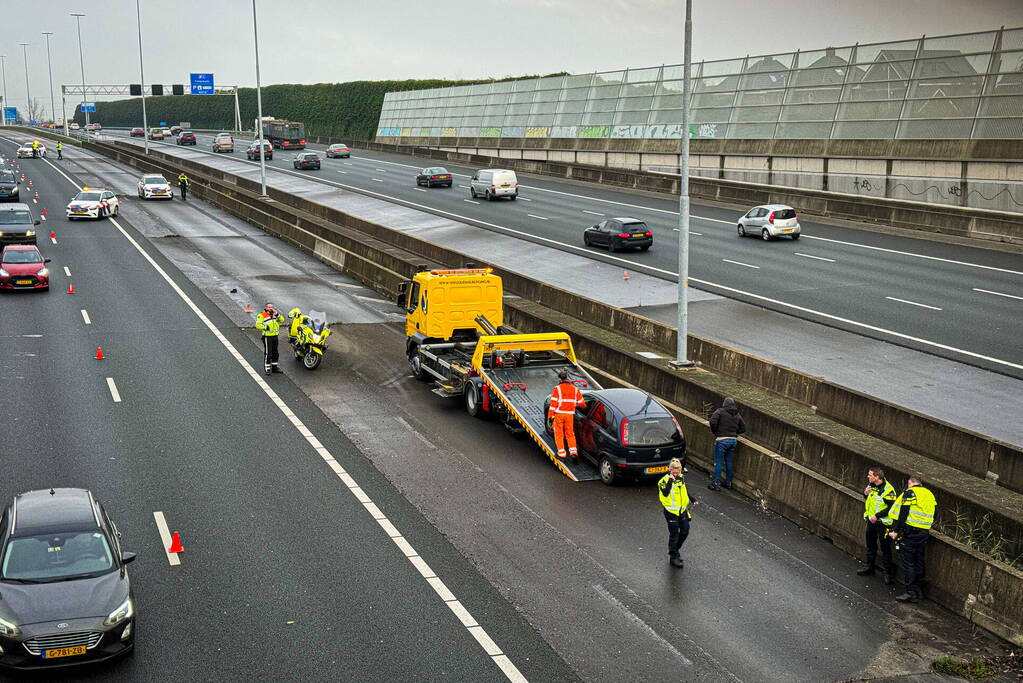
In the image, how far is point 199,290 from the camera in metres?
34.3

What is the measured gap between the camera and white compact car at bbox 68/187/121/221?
5022 centimetres

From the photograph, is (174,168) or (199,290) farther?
(174,168)

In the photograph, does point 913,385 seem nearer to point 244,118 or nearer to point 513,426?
point 513,426

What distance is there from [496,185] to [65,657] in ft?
164

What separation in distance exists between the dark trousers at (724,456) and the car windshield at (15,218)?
34.6m

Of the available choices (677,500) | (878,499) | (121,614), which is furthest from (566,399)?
(121,614)

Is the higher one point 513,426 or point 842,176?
point 842,176

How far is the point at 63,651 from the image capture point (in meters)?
10.5

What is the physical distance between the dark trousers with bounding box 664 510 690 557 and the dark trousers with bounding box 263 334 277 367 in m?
13.0

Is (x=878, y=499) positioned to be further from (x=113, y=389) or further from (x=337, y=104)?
(x=337, y=104)

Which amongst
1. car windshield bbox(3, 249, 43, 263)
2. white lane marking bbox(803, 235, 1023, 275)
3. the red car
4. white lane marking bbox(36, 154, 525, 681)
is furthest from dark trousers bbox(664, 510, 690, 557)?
car windshield bbox(3, 249, 43, 263)

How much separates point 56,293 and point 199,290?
15.2ft

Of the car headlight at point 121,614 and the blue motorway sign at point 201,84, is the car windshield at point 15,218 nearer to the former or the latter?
the car headlight at point 121,614

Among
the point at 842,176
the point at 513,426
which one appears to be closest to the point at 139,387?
the point at 513,426
